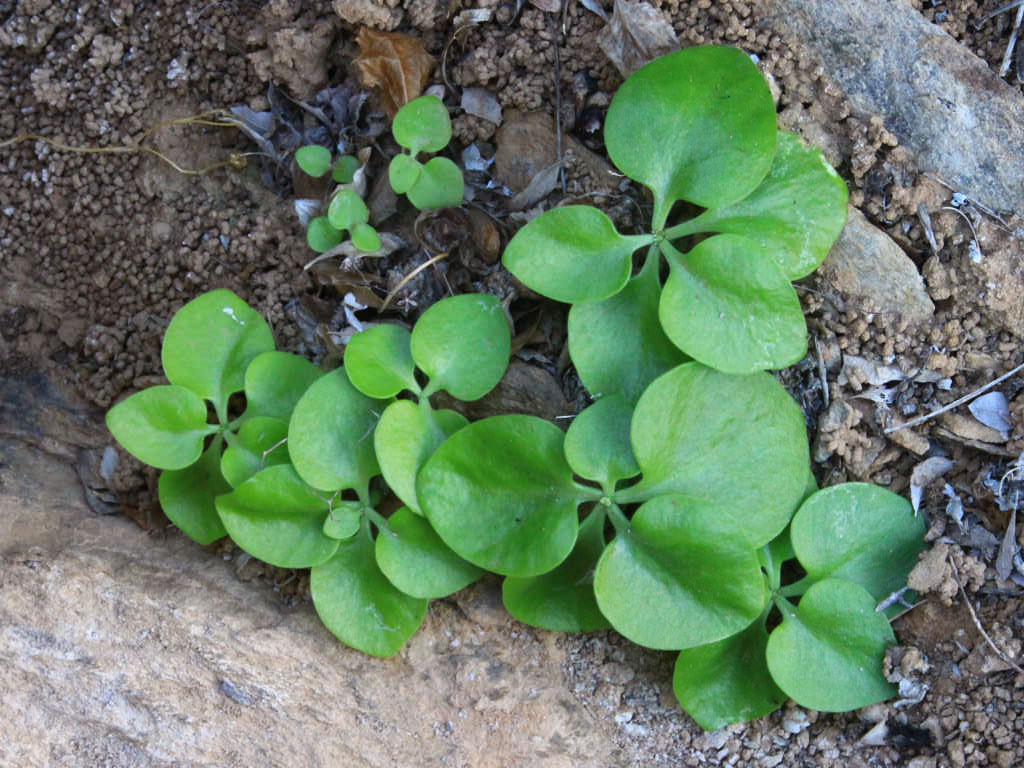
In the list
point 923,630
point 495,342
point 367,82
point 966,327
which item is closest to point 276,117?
point 367,82

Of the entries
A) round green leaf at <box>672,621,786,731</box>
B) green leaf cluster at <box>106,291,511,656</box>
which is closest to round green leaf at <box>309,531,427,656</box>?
green leaf cluster at <box>106,291,511,656</box>

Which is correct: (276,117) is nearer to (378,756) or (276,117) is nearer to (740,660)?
(378,756)

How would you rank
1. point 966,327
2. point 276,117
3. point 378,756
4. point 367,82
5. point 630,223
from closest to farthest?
1. point 378,756
2. point 966,327
3. point 630,223
4. point 367,82
5. point 276,117

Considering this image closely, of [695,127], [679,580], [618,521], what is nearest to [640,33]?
[695,127]

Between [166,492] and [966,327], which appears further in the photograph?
[166,492]

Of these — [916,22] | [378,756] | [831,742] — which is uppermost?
[916,22]

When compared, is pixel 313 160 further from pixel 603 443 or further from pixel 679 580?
pixel 679 580
